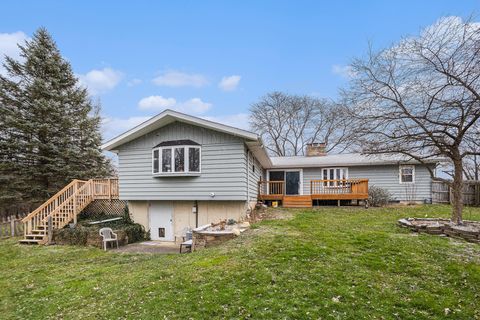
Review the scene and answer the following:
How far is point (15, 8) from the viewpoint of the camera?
35.7ft

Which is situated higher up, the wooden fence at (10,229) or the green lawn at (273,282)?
the green lawn at (273,282)

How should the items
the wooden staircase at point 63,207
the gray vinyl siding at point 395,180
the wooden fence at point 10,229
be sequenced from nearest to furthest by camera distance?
the wooden staircase at point 63,207
the wooden fence at point 10,229
the gray vinyl siding at point 395,180

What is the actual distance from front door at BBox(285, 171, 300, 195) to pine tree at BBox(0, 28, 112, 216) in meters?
11.8

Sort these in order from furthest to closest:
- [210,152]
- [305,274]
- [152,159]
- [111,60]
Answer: [111,60] → [152,159] → [210,152] → [305,274]

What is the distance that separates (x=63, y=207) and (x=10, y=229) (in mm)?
3083

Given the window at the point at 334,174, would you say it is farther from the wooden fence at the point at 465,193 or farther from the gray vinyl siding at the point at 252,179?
the gray vinyl siding at the point at 252,179

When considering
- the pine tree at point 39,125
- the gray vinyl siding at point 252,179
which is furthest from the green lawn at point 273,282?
the pine tree at point 39,125

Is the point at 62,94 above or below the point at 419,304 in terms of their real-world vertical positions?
above

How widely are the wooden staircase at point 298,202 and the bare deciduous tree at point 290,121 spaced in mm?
14404

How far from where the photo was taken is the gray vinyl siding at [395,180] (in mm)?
16156

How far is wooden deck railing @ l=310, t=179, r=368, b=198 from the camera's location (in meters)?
14.9

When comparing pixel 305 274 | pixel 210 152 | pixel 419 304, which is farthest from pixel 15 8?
pixel 419 304

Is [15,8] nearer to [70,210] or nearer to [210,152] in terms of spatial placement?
[70,210]

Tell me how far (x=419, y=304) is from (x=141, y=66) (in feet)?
50.5
